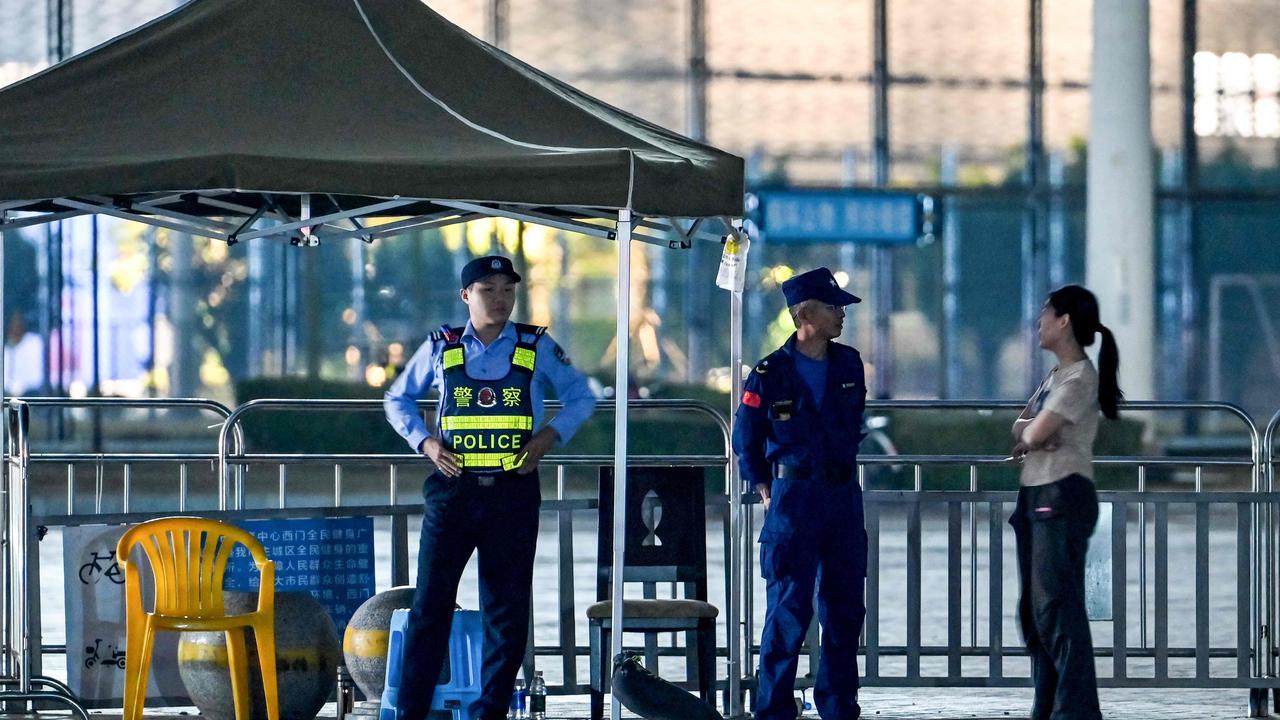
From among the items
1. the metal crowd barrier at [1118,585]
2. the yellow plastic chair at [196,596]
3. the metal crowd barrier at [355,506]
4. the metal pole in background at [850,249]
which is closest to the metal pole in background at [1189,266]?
the metal pole in background at [850,249]

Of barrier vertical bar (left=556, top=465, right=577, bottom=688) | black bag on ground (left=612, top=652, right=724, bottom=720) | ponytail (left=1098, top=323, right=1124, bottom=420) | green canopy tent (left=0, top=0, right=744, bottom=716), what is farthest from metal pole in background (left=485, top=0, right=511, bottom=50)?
black bag on ground (left=612, top=652, right=724, bottom=720)

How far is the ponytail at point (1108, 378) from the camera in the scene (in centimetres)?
725

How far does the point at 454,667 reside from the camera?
24.7 ft

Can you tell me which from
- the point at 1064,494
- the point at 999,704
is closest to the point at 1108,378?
the point at 1064,494

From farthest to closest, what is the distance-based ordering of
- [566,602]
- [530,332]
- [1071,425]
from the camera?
[566,602]
[530,332]
[1071,425]

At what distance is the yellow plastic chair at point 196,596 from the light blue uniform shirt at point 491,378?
819 millimetres

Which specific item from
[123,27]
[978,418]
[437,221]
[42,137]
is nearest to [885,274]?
[978,418]

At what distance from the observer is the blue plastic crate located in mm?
7402

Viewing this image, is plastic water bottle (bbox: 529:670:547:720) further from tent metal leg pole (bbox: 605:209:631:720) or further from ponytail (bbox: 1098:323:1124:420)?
ponytail (bbox: 1098:323:1124:420)

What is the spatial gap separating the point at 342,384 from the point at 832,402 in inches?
653

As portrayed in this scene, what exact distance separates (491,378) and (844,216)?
15536mm

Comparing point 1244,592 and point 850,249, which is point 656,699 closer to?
point 1244,592

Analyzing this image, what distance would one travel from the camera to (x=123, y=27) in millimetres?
23406

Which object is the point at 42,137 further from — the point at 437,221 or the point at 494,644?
the point at 494,644
